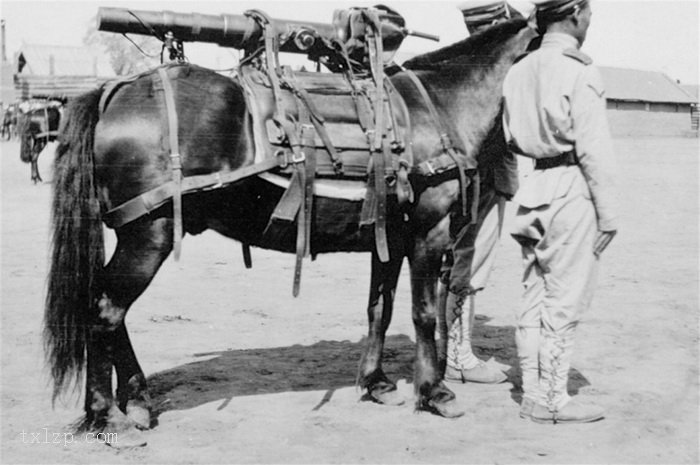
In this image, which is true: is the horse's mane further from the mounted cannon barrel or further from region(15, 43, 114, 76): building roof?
region(15, 43, 114, 76): building roof

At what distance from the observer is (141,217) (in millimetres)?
4211

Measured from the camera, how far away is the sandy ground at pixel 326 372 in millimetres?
4258

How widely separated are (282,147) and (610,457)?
8.42 feet

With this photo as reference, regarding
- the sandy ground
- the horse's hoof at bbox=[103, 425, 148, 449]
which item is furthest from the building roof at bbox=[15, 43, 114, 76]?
the horse's hoof at bbox=[103, 425, 148, 449]

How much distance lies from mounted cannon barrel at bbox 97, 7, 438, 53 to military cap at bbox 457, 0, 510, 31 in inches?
46.1

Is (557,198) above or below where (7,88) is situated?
below

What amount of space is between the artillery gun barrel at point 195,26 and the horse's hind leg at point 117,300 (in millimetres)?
1275

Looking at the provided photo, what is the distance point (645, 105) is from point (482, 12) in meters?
54.9

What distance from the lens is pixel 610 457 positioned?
412 centimetres

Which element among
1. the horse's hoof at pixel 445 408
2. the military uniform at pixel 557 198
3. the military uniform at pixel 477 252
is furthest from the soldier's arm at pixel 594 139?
the horse's hoof at pixel 445 408

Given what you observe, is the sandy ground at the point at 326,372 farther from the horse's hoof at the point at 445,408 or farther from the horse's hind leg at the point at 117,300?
the horse's hind leg at the point at 117,300

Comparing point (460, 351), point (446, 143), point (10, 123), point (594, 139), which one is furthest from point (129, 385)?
point (10, 123)

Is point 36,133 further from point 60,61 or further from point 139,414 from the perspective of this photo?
point 60,61

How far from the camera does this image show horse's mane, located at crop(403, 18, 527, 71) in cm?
512
